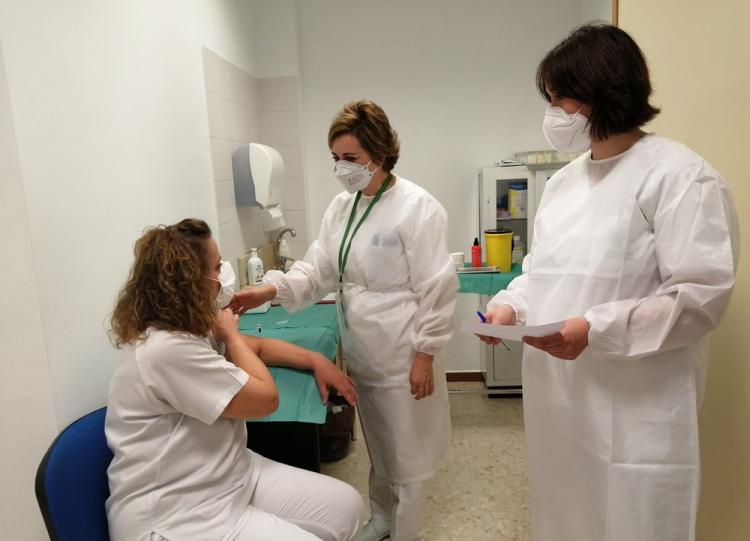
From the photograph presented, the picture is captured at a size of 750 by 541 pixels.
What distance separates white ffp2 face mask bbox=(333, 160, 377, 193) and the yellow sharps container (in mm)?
1480

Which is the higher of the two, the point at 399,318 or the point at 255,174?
the point at 255,174

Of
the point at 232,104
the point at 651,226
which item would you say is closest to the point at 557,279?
the point at 651,226

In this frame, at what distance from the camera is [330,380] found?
1604 millimetres

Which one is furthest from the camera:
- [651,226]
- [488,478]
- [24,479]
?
[488,478]

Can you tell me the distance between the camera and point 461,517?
2164mm

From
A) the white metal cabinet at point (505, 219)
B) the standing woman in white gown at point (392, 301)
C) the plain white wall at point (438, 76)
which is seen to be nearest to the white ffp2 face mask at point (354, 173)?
the standing woman in white gown at point (392, 301)

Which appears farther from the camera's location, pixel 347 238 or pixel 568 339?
pixel 347 238

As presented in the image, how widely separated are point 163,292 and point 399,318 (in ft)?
2.64

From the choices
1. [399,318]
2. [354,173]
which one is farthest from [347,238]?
[399,318]

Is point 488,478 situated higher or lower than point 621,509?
lower

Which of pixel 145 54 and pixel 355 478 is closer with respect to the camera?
pixel 145 54

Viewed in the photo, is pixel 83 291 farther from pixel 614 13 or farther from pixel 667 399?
pixel 614 13

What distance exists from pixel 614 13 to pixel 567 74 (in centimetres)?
90

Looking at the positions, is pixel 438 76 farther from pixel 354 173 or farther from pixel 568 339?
pixel 568 339
